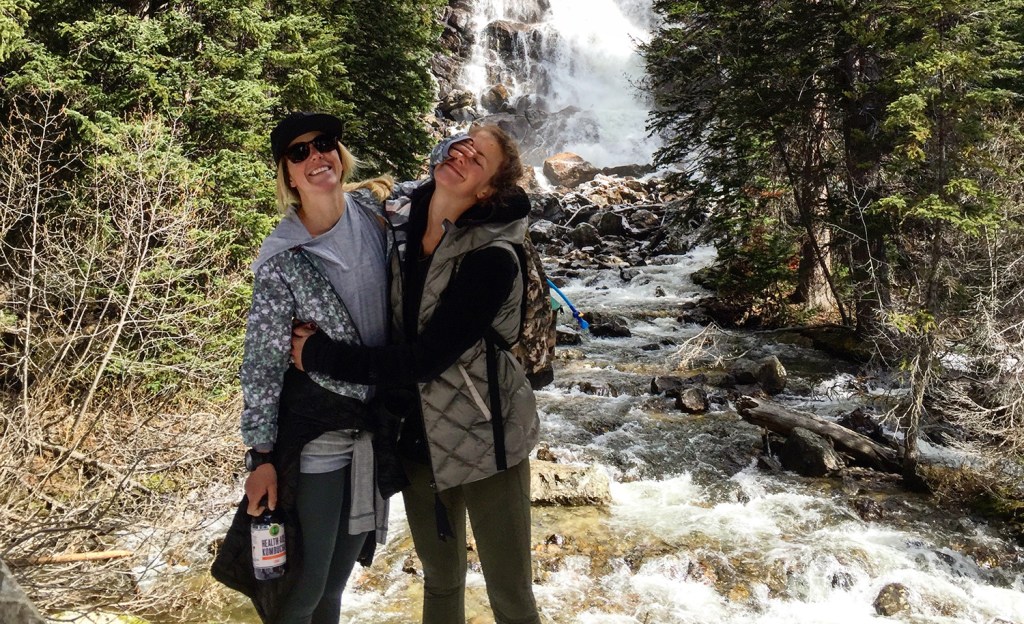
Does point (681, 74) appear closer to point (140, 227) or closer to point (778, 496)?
point (778, 496)

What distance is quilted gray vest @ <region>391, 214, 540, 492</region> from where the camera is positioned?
1949mm

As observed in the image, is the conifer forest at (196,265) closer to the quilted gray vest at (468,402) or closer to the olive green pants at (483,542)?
the olive green pants at (483,542)

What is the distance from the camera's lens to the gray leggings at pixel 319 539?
2.01 metres

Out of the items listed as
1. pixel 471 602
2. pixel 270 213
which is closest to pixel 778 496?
pixel 471 602

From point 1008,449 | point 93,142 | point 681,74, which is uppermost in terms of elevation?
point 681,74

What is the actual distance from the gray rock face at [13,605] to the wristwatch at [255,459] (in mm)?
1054

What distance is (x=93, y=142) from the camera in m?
6.68

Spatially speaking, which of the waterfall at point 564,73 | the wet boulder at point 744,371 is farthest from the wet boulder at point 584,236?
the waterfall at point 564,73

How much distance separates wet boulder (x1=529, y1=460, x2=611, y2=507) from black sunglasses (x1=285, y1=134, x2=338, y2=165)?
500 cm

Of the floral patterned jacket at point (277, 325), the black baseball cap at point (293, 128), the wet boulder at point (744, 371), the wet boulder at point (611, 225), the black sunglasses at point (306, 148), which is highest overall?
the wet boulder at point (611, 225)

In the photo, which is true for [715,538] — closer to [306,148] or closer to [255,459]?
[255,459]

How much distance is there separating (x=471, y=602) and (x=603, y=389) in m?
5.49

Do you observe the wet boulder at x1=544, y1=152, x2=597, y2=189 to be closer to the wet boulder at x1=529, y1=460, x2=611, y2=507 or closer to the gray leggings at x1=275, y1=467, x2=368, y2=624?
the wet boulder at x1=529, y1=460, x2=611, y2=507

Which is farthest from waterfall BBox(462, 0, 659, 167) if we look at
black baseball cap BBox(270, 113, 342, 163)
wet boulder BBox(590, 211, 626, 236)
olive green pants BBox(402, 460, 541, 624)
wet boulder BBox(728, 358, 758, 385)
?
olive green pants BBox(402, 460, 541, 624)
